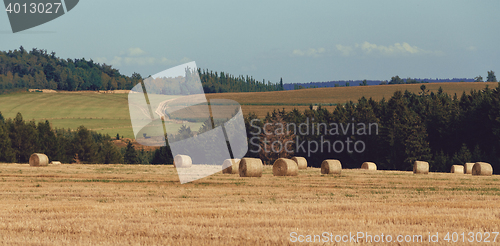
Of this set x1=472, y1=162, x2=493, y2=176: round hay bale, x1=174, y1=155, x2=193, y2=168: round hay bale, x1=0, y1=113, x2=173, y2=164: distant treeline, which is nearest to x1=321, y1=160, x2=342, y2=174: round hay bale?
x1=472, y1=162, x2=493, y2=176: round hay bale

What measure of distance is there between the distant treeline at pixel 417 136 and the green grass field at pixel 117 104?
1336 inches

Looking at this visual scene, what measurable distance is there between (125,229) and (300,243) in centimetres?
408

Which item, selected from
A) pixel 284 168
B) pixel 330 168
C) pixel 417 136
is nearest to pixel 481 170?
pixel 330 168

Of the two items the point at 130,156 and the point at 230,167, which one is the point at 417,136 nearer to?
the point at 230,167

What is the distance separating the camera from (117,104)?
545 feet

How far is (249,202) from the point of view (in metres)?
17.6

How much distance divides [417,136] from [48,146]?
61939 millimetres

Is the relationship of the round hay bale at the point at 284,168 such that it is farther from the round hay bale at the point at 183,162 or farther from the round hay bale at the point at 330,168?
the round hay bale at the point at 183,162

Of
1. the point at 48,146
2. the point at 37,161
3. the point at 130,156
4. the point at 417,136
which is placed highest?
the point at 37,161

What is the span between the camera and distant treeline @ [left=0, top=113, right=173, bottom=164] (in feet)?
279

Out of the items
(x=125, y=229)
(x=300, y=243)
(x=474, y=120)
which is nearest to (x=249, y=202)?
(x=125, y=229)

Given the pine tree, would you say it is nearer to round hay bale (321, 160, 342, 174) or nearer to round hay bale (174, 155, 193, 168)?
round hay bale (174, 155, 193, 168)

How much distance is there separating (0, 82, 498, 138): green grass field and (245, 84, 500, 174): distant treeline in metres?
33.9

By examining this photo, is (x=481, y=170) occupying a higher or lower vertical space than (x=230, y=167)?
lower
